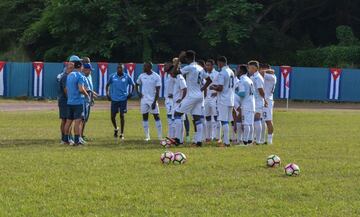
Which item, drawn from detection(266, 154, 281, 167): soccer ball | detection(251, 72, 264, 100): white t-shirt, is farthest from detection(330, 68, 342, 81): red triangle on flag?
detection(266, 154, 281, 167): soccer ball

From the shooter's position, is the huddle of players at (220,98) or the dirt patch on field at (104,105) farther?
the dirt patch on field at (104,105)

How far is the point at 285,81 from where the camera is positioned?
3981 cm

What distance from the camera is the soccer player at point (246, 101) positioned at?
15.5 metres

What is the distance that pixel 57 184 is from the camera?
961cm

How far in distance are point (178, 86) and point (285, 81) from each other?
80.7 feet

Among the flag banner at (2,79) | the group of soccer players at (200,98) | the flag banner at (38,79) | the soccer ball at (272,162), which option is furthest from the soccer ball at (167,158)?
the flag banner at (2,79)

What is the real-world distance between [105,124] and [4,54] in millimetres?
26619

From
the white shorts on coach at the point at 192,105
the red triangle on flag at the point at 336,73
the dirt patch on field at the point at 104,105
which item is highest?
the red triangle on flag at the point at 336,73

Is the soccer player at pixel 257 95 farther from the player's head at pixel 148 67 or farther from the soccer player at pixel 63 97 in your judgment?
the soccer player at pixel 63 97

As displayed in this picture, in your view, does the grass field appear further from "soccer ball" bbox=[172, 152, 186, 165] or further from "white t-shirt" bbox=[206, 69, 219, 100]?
"white t-shirt" bbox=[206, 69, 219, 100]

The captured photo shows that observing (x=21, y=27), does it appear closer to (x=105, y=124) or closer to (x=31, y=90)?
(x=31, y=90)

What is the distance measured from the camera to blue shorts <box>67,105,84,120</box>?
50.0ft

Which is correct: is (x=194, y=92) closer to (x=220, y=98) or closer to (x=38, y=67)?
(x=220, y=98)

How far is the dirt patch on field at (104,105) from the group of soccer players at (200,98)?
14792 mm
